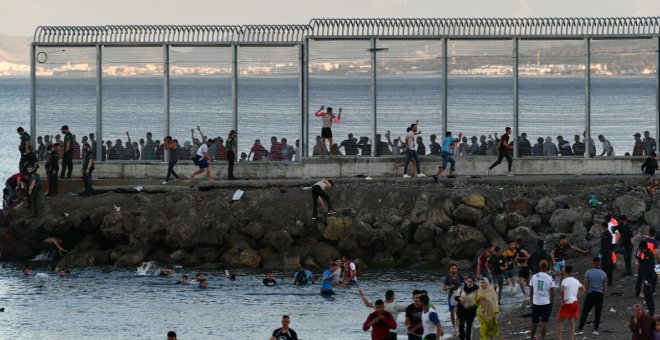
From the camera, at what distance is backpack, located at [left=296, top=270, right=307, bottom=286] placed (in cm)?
3669

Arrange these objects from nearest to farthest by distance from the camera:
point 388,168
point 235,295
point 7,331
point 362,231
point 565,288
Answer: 1. point 565,288
2. point 7,331
3. point 235,295
4. point 362,231
5. point 388,168

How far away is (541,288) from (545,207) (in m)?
13.2

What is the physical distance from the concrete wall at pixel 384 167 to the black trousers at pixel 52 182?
99.6 inches

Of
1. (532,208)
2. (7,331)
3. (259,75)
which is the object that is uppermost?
(259,75)

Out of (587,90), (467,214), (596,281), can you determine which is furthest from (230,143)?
(596,281)

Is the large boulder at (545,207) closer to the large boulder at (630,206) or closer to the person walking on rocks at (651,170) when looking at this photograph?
the large boulder at (630,206)

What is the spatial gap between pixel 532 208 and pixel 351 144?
6.16m

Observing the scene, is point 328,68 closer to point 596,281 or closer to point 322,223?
point 322,223

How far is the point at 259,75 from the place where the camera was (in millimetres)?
43188

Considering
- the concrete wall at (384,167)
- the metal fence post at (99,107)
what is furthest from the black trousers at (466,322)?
the metal fence post at (99,107)

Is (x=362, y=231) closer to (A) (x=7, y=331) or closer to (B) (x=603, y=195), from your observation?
(B) (x=603, y=195)

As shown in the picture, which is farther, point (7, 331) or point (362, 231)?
point (362, 231)

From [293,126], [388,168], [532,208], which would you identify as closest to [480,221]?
[532,208]

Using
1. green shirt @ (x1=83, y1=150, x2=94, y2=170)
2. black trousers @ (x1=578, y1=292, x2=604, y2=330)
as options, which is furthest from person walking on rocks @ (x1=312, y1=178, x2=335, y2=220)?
black trousers @ (x1=578, y1=292, x2=604, y2=330)
